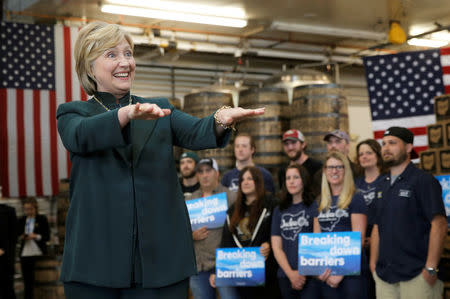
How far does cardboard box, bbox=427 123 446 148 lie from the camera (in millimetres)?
5469

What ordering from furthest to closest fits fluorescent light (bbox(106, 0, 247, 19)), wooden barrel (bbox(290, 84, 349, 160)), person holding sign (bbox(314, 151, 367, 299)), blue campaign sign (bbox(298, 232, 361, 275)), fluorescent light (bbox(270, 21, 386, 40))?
fluorescent light (bbox(270, 21, 386, 40)) < fluorescent light (bbox(106, 0, 247, 19)) < wooden barrel (bbox(290, 84, 349, 160)) < person holding sign (bbox(314, 151, 367, 299)) < blue campaign sign (bbox(298, 232, 361, 275))

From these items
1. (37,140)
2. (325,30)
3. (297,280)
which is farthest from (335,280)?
(325,30)

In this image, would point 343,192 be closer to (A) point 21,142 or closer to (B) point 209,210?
(B) point 209,210

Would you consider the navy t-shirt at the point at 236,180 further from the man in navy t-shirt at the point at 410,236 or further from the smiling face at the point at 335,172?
the man in navy t-shirt at the point at 410,236

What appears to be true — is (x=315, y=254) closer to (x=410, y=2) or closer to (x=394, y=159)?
(x=394, y=159)

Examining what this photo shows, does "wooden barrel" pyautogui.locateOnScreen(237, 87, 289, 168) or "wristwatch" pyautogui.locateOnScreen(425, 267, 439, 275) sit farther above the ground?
"wooden barrel" pyautogui.locateOnScreen(237, 87, 289, 168)

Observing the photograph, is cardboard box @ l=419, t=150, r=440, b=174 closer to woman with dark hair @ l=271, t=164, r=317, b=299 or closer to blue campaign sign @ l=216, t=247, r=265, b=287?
woman with dark hair @ l=271, t=164, r=317, b=299

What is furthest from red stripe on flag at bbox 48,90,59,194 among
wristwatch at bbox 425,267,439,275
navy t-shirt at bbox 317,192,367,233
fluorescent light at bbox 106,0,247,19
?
wristwatch at bbox 425,267,439,275

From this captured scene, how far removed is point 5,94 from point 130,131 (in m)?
7.62

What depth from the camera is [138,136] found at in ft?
4.87

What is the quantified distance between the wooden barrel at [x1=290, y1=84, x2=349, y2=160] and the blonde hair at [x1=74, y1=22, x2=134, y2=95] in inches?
267

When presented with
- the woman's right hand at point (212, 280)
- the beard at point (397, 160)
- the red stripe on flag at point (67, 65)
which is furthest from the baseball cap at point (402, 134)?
the red stripe on flag at point (67, 65)

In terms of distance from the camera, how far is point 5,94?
27.7ft

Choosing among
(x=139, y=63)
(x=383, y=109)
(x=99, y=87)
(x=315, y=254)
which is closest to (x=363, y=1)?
(x=383, y=109)
